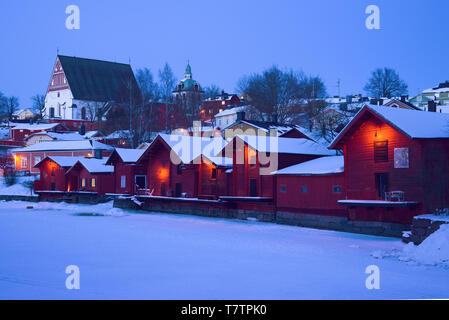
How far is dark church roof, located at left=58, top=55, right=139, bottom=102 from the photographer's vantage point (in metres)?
112

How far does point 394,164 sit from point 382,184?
4.99 ft

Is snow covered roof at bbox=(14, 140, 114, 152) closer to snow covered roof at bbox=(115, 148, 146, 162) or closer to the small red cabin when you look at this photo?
the small red cabin

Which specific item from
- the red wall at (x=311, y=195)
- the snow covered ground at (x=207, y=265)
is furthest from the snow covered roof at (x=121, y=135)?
the snow covered ground at (x=207, y=265)

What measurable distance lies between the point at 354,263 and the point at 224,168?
24.9 meters

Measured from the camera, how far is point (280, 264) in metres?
17.2

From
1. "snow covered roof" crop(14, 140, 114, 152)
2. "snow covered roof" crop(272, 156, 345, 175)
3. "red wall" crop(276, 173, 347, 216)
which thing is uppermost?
"snow covered roof" crop(14, 140, 114, 152)

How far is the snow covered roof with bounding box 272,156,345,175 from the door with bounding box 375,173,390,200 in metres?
2.86

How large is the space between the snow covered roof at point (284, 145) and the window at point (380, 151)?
30.3 ft

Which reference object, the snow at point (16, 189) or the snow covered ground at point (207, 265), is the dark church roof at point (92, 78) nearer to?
the snow at point (16, 189)

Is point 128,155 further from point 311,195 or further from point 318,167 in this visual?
point 311,195

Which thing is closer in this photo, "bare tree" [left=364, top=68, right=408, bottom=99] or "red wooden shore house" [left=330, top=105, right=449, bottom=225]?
"red wooden shore house" [left=330, top=105, right=449, bottom=225]

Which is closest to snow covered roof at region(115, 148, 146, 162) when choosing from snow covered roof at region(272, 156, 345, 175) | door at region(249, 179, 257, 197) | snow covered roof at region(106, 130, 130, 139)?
door at region(249, 179, 257, 197)

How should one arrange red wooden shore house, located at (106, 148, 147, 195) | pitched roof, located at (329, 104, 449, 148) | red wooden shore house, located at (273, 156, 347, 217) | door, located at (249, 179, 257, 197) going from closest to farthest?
1. pitched roof, located at (329, 104, 449, 148)
2. red wooden shore house, located at (273, 156, 347, 217)
3. door, located at (249, 179, 257, 197)
4. red wooden shore house, located at (106, 148, 147, 195)

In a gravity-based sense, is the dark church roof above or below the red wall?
above
